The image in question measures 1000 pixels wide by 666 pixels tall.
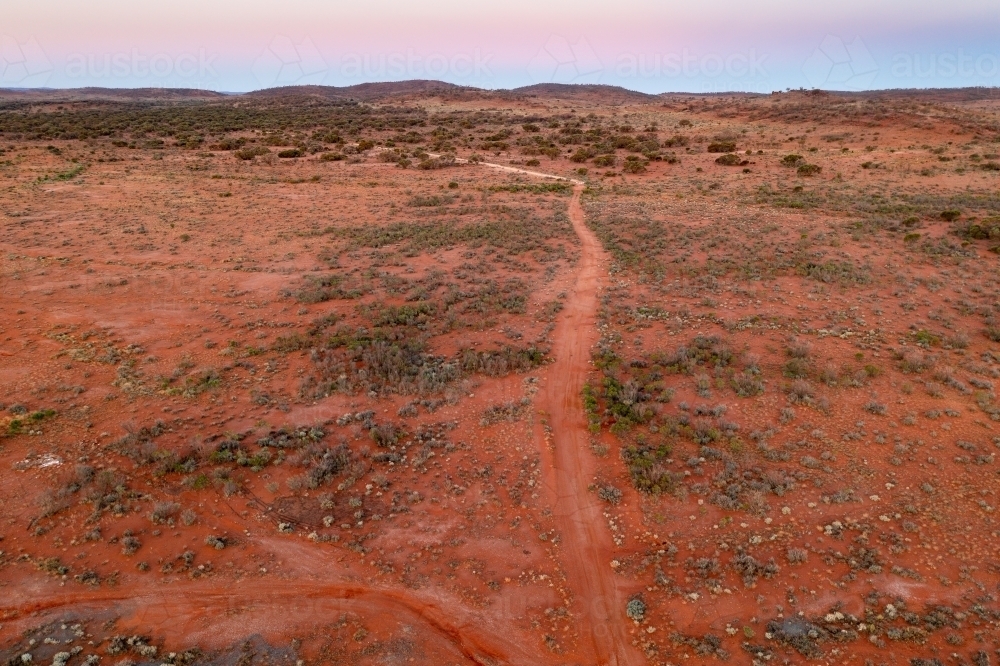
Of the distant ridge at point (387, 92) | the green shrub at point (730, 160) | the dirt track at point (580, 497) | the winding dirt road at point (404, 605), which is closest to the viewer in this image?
the winding dirt road at point (404, 605)

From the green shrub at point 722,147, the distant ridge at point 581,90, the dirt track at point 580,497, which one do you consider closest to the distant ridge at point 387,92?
the distant ridge at point 581,90

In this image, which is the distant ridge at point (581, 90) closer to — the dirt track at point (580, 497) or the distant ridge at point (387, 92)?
the distant ridge at point (387, 92)

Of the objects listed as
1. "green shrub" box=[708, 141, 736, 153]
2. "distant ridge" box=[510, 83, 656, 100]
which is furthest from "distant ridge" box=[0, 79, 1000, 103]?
"green shrub" box=[708, 141, 736, 153]

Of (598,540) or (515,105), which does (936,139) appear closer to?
(598,540)

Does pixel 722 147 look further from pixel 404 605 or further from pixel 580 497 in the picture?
pixel 404 605

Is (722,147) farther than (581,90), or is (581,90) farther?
(581,90)

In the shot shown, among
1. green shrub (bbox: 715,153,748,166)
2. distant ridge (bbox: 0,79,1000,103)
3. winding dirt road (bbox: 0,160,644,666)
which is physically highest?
distant ridge (bbox: 0,79,1000,103)

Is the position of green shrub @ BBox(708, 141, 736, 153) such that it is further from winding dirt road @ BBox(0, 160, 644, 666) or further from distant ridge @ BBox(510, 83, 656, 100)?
distant ridge @ BBox(510, 83, 656, 100)

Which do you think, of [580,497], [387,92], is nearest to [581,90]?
[387,92]

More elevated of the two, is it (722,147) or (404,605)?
(722,147)

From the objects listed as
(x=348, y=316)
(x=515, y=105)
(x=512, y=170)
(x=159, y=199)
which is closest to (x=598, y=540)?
(x=348, y=316)

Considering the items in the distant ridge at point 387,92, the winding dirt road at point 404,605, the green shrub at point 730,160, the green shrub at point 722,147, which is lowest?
Answer: the winding dirt road at point 404,605
